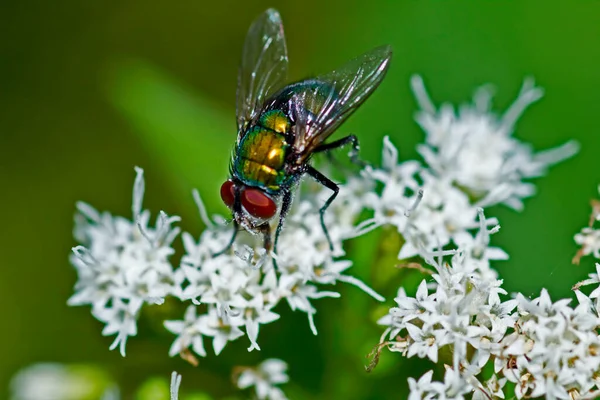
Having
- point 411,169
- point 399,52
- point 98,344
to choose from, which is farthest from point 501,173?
point 98,344

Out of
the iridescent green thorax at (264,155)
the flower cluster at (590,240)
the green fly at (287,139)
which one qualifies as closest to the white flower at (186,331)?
the green fly at (287,139)

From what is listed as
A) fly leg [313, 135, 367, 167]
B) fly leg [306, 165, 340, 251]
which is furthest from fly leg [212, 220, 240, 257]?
fly leg [313, 135, 367, 167]

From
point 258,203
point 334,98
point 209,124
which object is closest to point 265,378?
point 258,203

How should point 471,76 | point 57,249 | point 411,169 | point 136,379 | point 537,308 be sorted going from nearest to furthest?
point 537,308 → point 411,169 → point 136,379 → point 471,76 → point 57,249

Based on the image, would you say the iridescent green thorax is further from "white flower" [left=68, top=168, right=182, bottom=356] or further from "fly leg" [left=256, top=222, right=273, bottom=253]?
"white flower" [left=68, top=168, right=182, bottom=356]

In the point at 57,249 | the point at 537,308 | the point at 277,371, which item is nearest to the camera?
the point at 537,308

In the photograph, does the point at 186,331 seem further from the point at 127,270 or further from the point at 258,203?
the point at 258,203

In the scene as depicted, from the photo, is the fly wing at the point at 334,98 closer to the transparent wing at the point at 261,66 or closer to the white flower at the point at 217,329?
the transparent wing at the point at 261,66

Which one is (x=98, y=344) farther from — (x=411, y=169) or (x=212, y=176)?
(x=411, y=169)
